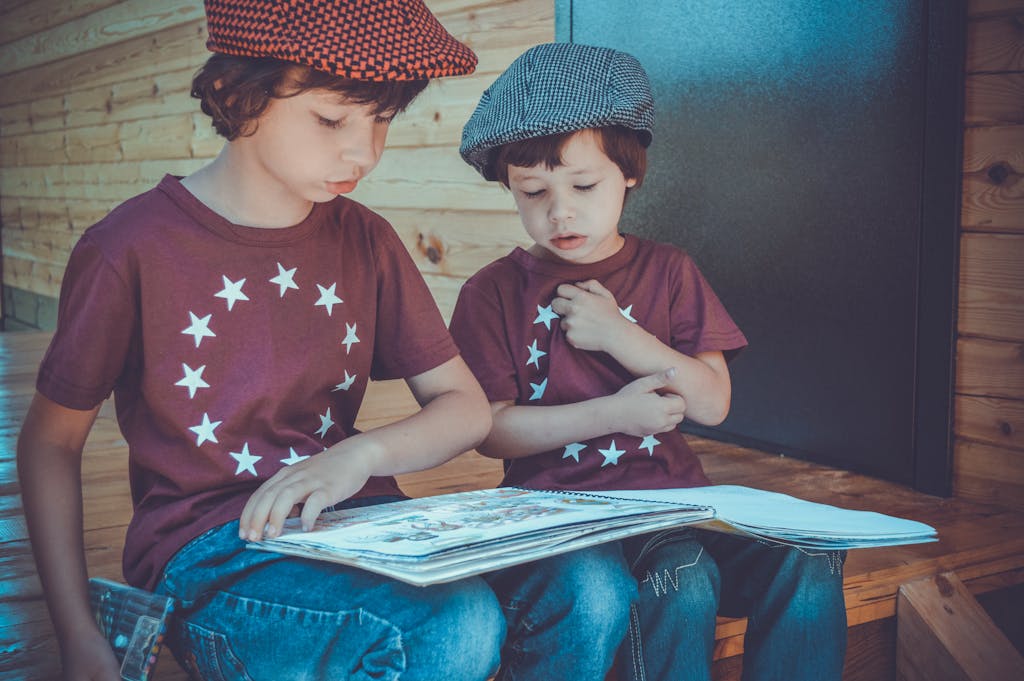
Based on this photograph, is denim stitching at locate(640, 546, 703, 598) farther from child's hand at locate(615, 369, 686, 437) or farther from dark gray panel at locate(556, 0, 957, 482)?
dark gray panel at locate(556, 0, 957, 482)

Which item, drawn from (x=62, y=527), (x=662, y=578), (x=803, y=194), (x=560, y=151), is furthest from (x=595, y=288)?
(x=803, y=194)

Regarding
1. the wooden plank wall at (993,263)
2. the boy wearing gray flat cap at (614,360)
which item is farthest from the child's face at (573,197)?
the wooden plank wall at (993,263)

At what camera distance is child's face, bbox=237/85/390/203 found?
1.20 m

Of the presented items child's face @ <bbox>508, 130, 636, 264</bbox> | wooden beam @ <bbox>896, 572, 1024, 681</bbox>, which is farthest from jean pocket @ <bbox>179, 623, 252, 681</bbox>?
wooden beam @ <bbox>896, 572, 1024, 681</bbox>

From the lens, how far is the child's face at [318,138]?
1.20 metres

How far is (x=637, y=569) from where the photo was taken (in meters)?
1.31

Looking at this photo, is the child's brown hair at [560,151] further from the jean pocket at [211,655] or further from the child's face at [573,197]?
the jean pocket at [211,655]

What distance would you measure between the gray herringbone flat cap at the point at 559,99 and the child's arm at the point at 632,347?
23cm

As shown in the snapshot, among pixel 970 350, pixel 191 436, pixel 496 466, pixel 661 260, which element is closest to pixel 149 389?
pixel 191 436

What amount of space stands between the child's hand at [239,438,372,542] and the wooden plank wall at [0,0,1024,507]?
1.32 meters

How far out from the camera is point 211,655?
111 centimetres

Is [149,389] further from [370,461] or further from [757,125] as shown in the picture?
[757,125]

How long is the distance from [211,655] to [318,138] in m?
0.56

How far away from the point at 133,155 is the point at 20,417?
2931mm
